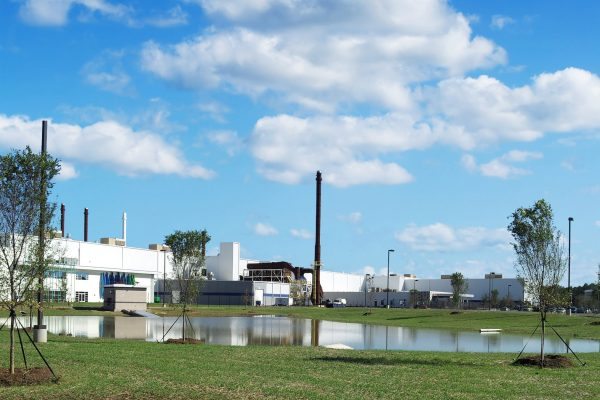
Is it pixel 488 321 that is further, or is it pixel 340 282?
pixel 340 282

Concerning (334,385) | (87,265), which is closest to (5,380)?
(334,385)

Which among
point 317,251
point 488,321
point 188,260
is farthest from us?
point 317,251

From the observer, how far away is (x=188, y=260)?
62375 millimetres

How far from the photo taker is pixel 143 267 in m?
136

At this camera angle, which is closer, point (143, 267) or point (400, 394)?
point (400, 394)

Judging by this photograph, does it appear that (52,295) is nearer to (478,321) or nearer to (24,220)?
(24,220)

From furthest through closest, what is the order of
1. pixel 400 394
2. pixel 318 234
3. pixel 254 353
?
pixel 318 234 → pixel 254 353 → pixel 400 394

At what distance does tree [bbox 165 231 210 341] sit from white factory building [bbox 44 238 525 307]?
124 ft

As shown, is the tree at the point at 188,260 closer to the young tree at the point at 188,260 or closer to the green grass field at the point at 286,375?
the young tree at the point at 188,260

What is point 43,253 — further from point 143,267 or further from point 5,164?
point 143,267

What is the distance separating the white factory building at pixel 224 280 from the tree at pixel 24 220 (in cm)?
8615

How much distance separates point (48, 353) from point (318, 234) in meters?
111

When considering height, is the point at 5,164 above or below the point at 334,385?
above

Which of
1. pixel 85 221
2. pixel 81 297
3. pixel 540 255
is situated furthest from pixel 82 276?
pixel 540 255
